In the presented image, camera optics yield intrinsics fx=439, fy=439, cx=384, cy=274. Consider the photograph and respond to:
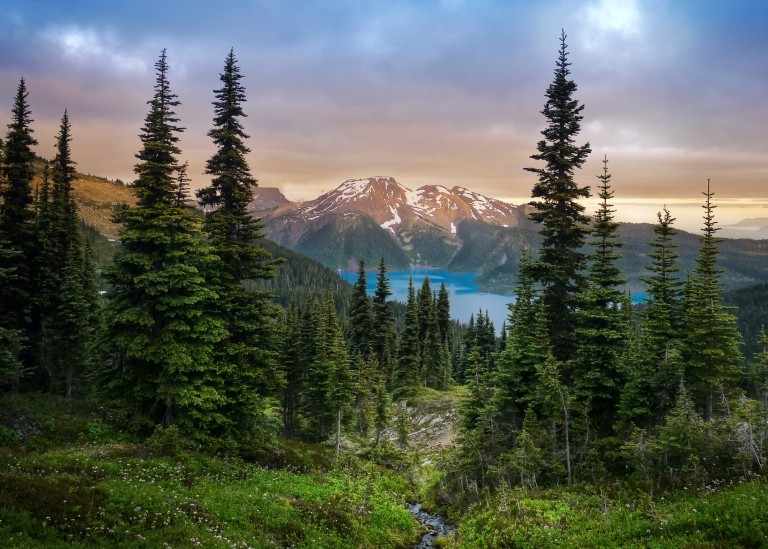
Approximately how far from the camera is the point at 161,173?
22.3m

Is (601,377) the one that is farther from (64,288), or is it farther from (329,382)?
(64,288)

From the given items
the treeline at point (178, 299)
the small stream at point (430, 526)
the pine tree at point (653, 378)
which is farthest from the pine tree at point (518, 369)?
the treeline at point (178, 299)

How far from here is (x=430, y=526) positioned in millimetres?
24609

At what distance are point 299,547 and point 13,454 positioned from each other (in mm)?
10703

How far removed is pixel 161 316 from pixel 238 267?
178 inches

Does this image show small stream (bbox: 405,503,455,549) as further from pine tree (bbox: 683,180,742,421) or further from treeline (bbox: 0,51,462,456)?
pine tree (bbox: 683,180,742,421)

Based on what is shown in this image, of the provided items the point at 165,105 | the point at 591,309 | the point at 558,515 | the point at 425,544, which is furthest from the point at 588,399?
the point at 165,105

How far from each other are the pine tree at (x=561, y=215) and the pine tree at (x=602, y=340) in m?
1.37

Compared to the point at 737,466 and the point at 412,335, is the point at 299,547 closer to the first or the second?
the point at 737,466

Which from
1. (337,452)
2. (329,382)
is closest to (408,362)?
(329,382)

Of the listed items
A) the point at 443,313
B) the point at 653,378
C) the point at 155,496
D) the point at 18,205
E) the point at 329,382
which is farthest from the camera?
the point at 443,313

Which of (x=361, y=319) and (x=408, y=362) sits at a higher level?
(x=361, y=319)

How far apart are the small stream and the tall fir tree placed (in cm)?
1069

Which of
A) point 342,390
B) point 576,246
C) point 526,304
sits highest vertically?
point 576,246
